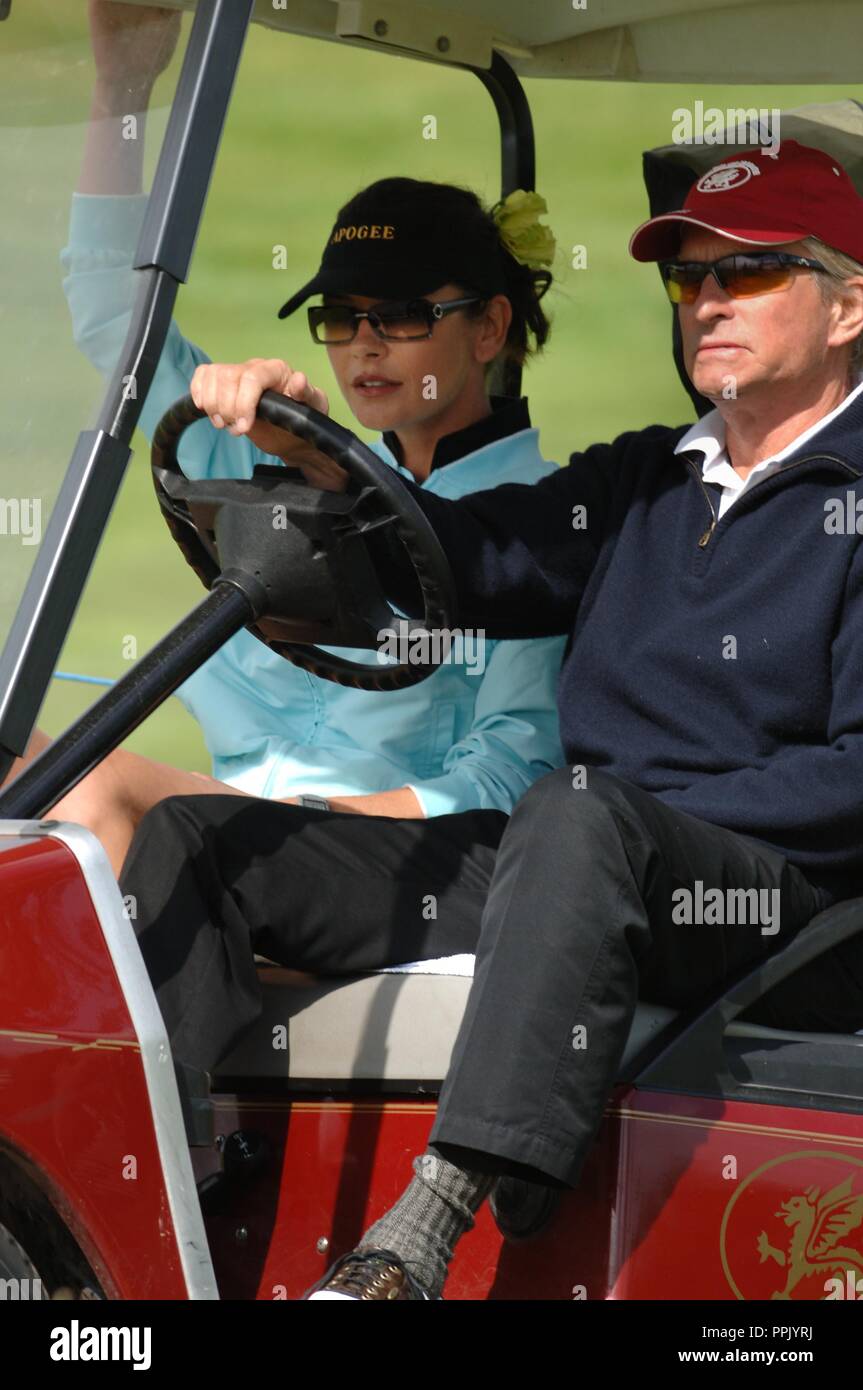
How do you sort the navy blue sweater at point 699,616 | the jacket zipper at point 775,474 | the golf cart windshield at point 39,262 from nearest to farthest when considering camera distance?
the golf cart windshield at point 39,262
the navy blue sweater at point 699,616
the jacket zipper at point 775,474

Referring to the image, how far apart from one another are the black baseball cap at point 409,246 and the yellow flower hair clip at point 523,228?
0.06 feet

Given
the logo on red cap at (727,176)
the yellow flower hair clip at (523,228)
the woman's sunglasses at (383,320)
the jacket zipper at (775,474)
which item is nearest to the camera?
the jacket zipper at (775,474)

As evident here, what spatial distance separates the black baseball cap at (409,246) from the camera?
2.84 m

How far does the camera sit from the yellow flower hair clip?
10.1 ft

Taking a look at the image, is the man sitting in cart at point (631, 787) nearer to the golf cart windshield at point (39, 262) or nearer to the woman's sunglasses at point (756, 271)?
the woman's sunglasses at point (756, 271)

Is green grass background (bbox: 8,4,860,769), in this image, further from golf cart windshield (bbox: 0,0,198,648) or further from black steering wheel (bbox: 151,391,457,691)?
golf cart windshield (bbox: 0,0,198,648)

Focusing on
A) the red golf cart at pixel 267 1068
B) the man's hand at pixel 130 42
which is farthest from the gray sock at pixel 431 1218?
the man's hand at pixel 130 42

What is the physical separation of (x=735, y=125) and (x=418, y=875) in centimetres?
120

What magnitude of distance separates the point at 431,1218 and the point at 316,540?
71 centimetres

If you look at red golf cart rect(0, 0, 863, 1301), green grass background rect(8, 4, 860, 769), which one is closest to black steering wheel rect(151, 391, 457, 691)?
red golf cart rect(0, 0, 863, 1301)

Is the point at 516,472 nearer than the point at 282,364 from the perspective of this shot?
No
